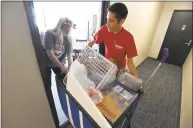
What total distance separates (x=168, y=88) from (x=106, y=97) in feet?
7.01

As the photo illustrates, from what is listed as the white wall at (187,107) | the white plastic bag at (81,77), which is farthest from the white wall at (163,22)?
the white plastic bag at (81,77)

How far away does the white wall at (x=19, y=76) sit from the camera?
66 cm

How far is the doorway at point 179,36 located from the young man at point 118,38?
2.73 meters

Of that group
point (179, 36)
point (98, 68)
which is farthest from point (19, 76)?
point (179, 36)

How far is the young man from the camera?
0.90m

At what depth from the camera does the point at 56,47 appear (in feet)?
3.79

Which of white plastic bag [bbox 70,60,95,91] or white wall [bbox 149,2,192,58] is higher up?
white wall [bbox 149,2,192,58]

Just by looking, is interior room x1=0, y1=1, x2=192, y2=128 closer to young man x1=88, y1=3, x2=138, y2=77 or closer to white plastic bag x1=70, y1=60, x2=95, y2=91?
white plastic bag x1=70, y1=60, x2=95, y2=91

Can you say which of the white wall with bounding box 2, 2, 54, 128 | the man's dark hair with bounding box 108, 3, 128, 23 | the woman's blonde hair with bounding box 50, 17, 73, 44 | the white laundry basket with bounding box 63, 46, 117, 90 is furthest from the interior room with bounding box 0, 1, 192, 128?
the man's dark hair with bounding box 108, 3, 128, 23

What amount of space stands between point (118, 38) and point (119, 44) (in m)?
0.06

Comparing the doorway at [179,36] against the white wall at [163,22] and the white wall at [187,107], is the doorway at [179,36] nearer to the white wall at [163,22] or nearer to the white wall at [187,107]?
the white wall at [163,22]

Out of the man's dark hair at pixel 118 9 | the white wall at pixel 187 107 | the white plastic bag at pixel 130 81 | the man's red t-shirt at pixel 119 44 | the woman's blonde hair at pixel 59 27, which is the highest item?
the man's dark hair at pixel 118 9

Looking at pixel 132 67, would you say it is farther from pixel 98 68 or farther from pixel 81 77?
pixel 81 77

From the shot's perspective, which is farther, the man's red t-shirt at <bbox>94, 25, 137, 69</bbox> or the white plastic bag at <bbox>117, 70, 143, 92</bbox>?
the man's red t-shirt at <bbox>94, 25, 137, 69</bbox>
